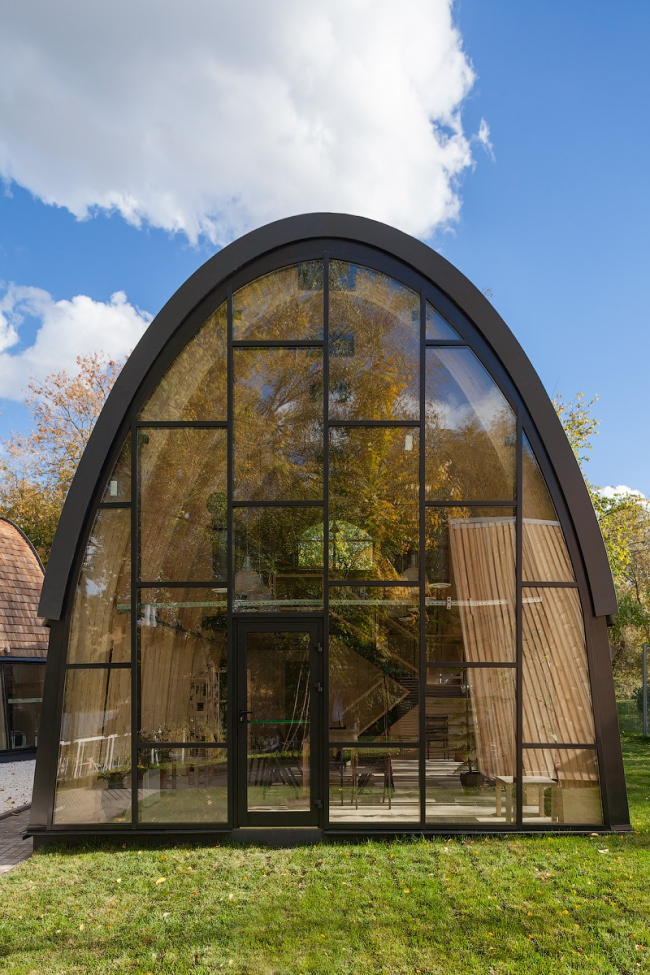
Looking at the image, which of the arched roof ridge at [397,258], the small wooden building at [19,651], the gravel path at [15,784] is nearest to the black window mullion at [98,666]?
the arched roof ridge at [397,258]

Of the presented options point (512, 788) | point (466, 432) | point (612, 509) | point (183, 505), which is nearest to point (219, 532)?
point (183, 505)

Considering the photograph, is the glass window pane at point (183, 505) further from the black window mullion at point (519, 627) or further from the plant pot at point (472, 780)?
the plant pot at point (472, 780)

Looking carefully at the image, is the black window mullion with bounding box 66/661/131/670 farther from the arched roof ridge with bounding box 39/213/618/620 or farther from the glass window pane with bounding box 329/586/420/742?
the glass window pane with bounding box 329/586/420/742

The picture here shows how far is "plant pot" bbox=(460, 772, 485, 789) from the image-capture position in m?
6.72

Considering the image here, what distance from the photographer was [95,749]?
6828 millimetres

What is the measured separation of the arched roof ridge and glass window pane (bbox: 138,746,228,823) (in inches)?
79.5

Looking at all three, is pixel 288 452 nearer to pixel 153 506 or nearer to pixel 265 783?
pixel 153 506

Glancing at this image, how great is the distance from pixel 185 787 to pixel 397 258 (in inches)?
252

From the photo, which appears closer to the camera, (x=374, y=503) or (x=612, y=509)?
(x=374, y=503)

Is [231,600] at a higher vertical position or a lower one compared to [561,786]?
higher

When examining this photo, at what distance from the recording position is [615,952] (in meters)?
4.34

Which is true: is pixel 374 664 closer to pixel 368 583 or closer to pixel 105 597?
pixel 368 583

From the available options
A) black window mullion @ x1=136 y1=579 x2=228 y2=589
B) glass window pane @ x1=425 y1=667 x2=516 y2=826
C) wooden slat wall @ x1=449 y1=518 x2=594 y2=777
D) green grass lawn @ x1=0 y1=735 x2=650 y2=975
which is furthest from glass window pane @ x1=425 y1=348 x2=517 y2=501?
green grass lawn @ x1=0 y1=735 x2=650 y2=975

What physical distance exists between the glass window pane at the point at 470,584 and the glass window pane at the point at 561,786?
1.13 meters
